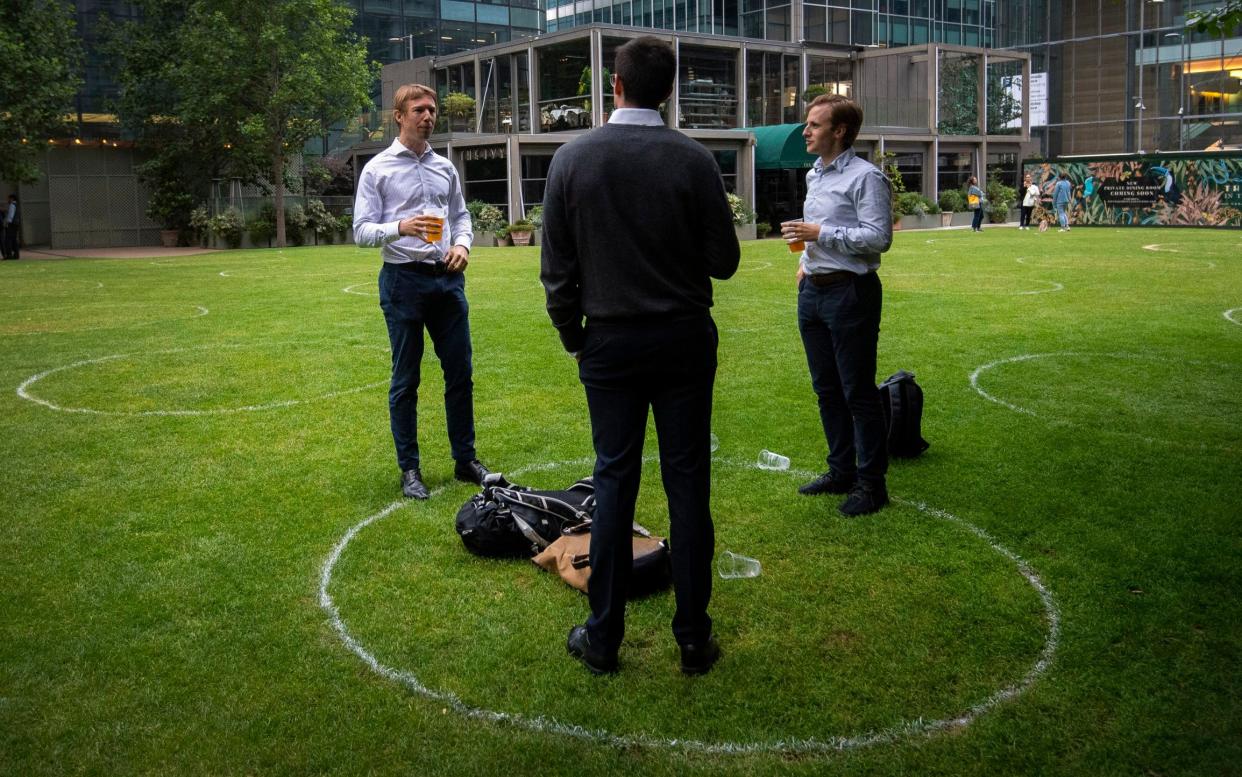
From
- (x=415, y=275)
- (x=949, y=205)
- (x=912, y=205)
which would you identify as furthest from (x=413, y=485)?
(x=949, y=205)

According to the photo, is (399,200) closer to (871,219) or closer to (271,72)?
(871,219)

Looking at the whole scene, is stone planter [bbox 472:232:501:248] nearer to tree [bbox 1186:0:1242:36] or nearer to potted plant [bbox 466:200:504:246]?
potted plant [bbox 466:200:504:246]

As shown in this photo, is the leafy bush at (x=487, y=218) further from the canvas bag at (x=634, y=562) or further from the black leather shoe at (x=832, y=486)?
the canvas bag at (x=634, y=562)

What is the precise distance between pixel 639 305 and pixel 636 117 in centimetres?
70

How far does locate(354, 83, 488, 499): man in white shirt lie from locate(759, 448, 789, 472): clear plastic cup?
189 cm

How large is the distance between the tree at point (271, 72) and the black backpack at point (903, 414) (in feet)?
114

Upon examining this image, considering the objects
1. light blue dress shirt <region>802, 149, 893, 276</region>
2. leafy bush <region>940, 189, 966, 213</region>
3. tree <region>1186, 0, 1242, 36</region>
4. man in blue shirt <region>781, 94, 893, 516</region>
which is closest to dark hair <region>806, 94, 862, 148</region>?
man in blue shirt <region>781, 94, 893, 516</region>

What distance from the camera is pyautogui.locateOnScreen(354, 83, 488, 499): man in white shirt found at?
6.79 metres

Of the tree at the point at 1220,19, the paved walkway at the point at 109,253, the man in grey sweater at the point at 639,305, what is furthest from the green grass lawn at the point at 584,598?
the paved walkway at the point at 109,253

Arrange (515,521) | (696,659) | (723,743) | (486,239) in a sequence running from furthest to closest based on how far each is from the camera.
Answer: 1. (486,239)
2. (515,521)
3. (696,659)
4. (723,743)

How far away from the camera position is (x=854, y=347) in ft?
20.5

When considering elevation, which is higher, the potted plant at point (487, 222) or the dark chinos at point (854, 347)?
the potted plant at point (487, 222)

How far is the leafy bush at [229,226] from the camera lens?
41281mm

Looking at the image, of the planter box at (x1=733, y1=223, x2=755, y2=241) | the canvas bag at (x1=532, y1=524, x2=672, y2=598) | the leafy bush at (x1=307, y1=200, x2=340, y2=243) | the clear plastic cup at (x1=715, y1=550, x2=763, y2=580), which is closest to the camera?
the canvas bag at (x1=532, y1=524, x2=672, y2=598)
